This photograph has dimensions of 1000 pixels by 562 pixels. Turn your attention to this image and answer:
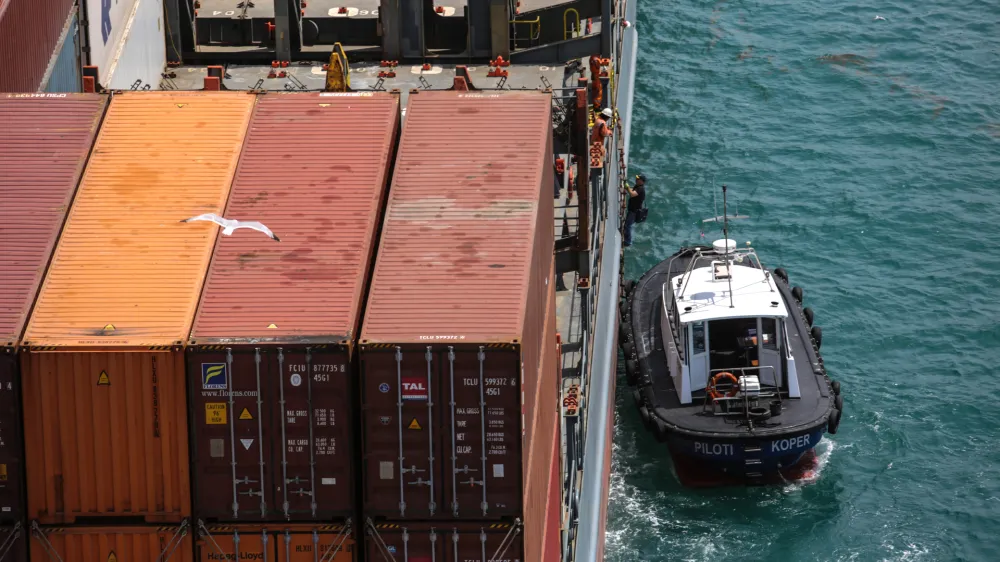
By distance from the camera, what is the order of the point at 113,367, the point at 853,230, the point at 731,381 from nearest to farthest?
the point at 113,367 → the point at 731,381 → the point at 853,230

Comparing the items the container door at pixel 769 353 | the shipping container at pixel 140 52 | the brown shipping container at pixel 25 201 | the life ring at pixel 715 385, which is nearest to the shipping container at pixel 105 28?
the shipping container at pixel 140 52

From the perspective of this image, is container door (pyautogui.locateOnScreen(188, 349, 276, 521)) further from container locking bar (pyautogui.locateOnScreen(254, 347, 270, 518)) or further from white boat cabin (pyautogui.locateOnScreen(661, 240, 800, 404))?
white boat cabin (pyautogui.locateOnScreen(661, 240, 800, 404))

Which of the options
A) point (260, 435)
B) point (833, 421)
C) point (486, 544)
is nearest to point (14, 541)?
point (260, 435)

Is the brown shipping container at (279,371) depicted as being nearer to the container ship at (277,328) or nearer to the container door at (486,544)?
the container ship at (277,328)

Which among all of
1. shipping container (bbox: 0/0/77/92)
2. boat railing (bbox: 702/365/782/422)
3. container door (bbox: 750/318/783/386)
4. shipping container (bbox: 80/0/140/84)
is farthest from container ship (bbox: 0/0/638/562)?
shipping container (bbox: 80/0/140/84)

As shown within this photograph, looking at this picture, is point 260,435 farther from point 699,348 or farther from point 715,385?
point 699,348
